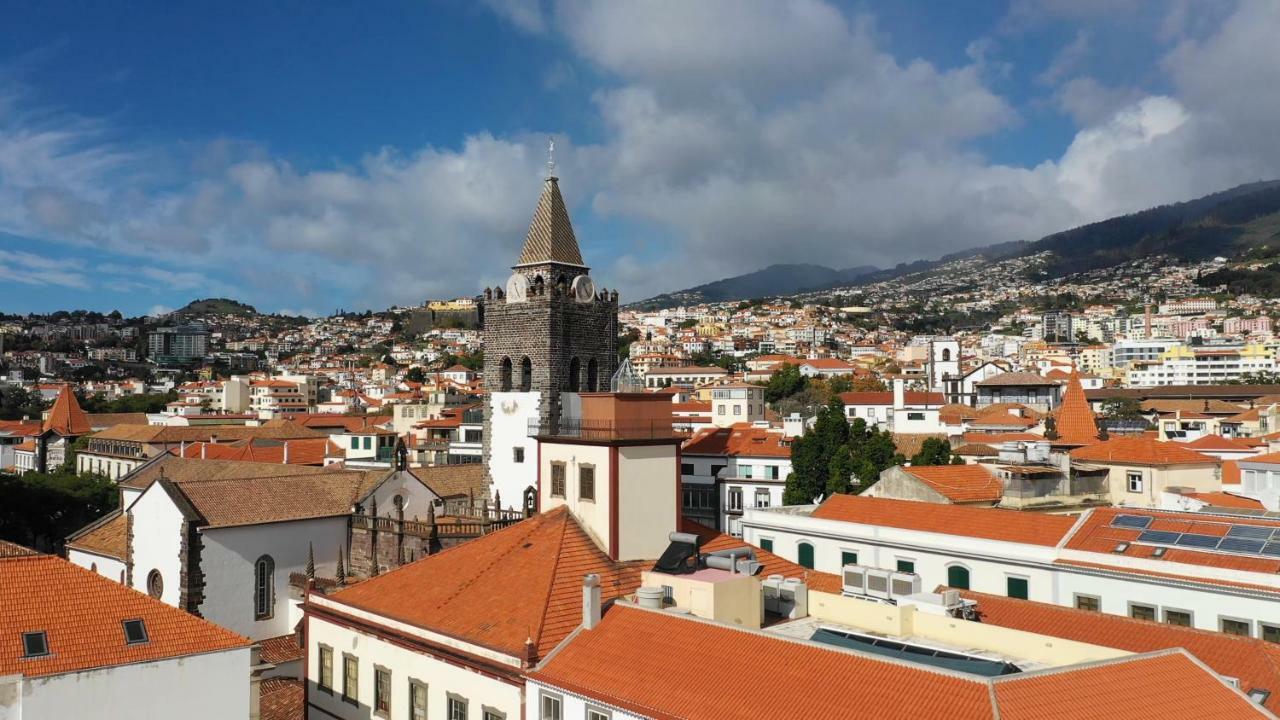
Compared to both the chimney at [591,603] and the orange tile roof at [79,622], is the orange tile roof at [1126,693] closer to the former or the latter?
the chimney at [591,603]

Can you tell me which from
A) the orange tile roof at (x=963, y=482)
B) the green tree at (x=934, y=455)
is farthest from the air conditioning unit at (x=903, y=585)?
the green tree at (x=934, y=455)

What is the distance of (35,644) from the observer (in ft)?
47.4

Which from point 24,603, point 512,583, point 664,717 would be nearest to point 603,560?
point 512,583

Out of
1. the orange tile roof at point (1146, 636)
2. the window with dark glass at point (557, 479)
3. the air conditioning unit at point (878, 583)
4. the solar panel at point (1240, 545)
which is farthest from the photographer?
the window with dark glass at point (557, 479)

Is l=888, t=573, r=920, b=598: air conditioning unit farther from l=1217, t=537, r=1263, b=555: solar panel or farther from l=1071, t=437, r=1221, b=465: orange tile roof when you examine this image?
l=1071, t=437, r=1221, b=465: orange tile roof

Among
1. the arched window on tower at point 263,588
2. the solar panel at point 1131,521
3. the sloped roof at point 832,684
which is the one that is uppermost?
the solar panel at point 1131,521

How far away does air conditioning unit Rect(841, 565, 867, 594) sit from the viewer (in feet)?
61.1

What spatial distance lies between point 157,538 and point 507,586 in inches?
577

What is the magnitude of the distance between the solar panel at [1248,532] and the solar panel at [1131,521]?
187 cm

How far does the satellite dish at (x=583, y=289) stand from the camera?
30.7 m

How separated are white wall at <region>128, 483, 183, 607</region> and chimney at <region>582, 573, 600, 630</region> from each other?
51.0ft

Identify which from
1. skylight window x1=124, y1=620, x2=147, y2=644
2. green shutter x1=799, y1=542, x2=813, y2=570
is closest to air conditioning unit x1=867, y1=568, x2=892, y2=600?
green shutter x1=799, y1=542, x2=813, y2=570

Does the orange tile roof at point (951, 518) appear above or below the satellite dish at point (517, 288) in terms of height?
below

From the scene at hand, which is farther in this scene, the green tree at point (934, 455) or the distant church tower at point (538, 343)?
the green tree at point (934, 455)
